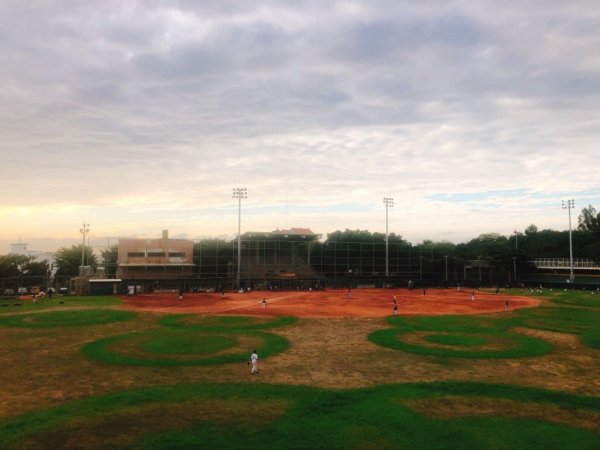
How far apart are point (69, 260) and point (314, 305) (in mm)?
71609

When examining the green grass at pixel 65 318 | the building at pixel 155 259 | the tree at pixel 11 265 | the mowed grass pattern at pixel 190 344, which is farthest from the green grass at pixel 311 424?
the tree at pixel 11 265

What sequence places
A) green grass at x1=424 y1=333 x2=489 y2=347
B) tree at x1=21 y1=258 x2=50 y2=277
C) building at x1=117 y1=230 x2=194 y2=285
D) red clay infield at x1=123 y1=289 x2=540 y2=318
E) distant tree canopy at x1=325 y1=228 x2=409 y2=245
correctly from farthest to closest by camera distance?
distant tree canopy at x1=325 y1=228 x2=409 y2=245 < tree at x1=21 y1=258 x2=50 y2=277 < building at x1=117 y1=230 x2=194 y2=285 < red clay infield at x1=123 y1=289 x2=540 y2=318 < green grass at x1=424 y1=333 x2=489 y2=347

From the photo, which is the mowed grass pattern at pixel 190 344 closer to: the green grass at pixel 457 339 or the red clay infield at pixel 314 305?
the red clay infield at pixel 314 305

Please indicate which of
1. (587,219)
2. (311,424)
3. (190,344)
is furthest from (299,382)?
(587,219)

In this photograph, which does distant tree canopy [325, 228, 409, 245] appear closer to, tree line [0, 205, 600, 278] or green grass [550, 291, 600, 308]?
tree line [0, 205, 600, 278]

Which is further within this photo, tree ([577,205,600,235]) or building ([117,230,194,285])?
tree ([577,205,600,235])

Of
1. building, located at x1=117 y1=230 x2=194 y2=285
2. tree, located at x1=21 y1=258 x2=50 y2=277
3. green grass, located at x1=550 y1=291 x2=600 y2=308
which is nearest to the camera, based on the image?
green grass, located at x1=550 y1=291 x2=600 y2=308

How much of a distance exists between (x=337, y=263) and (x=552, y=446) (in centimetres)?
8535

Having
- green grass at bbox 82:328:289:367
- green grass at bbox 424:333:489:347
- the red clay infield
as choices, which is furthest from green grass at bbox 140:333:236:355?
green grass at bbox 424:333:489:347

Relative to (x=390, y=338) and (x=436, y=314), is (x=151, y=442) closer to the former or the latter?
(x=390, y=338)

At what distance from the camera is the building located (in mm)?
85125

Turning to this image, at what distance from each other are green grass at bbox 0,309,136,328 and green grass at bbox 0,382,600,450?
25943 millimetres

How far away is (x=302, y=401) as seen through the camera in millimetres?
21438

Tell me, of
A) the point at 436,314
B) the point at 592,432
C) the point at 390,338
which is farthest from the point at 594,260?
the point at 592,432
